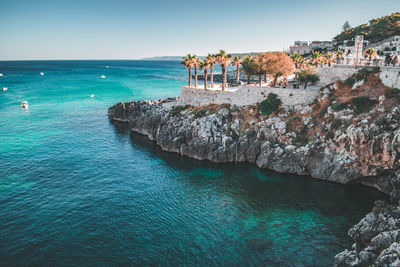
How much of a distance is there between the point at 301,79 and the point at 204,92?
23977 millimetres

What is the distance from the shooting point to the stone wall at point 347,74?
147ft

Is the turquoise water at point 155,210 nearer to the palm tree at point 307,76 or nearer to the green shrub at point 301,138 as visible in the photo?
the green shrub at point 301,138

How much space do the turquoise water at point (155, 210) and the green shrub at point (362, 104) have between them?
45.4 feet

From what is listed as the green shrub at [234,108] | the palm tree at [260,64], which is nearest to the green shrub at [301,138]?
the green shrub at [234,108]

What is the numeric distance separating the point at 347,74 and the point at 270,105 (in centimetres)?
1663

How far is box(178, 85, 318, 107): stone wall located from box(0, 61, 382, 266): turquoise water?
17242 millimetres

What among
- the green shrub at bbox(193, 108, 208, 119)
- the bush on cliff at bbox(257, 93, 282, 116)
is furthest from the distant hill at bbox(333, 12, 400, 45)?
the green shrub at bbox(193, 108, 208, 119)

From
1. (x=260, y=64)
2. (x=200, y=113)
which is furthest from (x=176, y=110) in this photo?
(x=260, y=64)

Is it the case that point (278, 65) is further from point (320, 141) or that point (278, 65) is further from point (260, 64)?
point (320, 141)

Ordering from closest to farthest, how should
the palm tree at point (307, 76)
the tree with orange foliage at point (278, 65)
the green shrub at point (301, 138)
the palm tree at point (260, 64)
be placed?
1. the green shrub at point (301, 138)
2. the palm tree at point (307, 76)
3. the tree with orange foliage at point (278, 65)
4. the palm tree at point (260, 64)

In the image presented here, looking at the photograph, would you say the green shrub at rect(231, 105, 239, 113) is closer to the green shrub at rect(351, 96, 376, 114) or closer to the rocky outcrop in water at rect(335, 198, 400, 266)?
the green shrub at rect(351, 96, 376, 114)

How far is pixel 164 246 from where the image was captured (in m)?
29.5

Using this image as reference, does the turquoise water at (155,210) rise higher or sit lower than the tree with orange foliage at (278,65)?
lower

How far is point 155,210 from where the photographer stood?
120 feet
